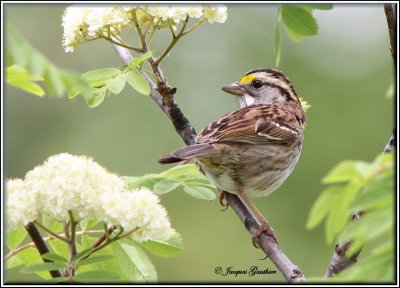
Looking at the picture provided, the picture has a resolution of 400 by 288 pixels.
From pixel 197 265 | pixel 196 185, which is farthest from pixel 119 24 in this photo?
pixel 197 265

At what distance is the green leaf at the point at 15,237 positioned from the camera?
2.62m

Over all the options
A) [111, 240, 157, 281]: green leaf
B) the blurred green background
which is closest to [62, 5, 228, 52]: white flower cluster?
[111, 240, 157, 281]: green leaf

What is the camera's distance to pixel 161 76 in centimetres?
333

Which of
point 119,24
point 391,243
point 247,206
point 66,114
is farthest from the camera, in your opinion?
point 66,114

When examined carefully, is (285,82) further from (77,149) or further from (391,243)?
(77,149)

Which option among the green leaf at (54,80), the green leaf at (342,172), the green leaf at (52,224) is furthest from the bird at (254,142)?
the green leaf at (342,172)

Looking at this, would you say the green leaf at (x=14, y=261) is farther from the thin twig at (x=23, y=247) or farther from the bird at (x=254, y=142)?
the bird at (x=254, y=142)

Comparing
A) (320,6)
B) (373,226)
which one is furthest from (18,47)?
(320,6)

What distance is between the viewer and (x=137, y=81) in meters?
3.02

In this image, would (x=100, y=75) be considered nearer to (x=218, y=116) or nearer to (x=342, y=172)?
(x=342, y=172)

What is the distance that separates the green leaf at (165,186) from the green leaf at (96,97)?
1.31 ft

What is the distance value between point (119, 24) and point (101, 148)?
21.4ft

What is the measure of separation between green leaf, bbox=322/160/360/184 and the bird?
1662 millimetres

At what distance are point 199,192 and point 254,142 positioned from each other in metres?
1.18
